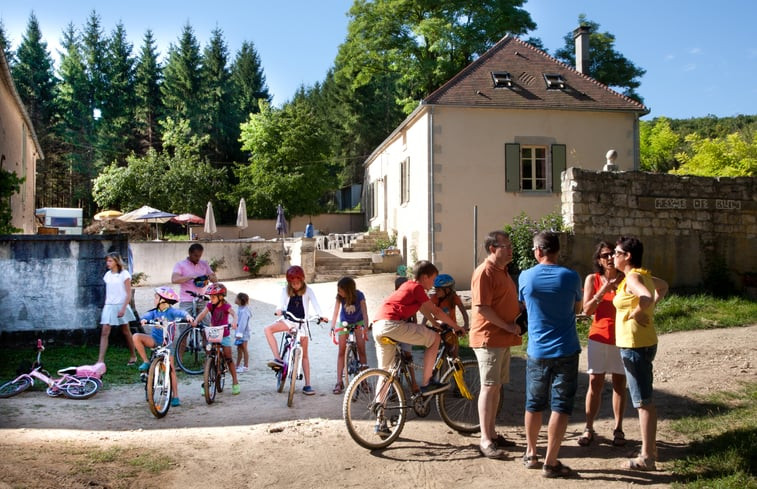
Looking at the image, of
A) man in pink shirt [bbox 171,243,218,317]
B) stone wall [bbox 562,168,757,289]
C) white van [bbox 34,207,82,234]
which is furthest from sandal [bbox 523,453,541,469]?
white van [bbox 34,207,82,234]

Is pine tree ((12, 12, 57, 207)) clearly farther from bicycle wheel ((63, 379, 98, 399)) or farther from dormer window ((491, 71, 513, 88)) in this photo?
bicycle wheel ((63, 379, 98, 399))

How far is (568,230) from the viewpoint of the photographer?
509 inches

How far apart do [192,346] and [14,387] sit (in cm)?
246

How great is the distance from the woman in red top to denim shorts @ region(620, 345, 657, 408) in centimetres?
67

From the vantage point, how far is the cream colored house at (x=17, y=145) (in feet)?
59.4

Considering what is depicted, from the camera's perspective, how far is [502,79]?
19.8 metres

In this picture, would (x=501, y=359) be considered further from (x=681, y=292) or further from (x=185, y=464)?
(x=681, y=292)

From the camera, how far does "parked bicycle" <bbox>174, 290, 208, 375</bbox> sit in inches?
347

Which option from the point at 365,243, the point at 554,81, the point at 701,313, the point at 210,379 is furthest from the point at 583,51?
the point at 210,379

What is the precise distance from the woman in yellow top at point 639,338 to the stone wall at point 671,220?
8.08 metres

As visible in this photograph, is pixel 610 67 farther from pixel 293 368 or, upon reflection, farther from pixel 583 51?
pixel 293 368

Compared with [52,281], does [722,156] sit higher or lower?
higher

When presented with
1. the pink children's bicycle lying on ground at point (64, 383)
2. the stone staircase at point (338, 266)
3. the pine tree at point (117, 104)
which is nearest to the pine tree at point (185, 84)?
the pine tree at point (117, 104)

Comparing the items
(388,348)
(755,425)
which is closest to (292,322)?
(388,348)
